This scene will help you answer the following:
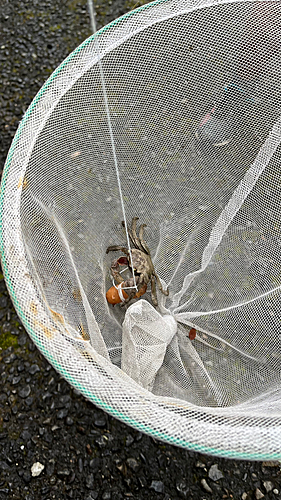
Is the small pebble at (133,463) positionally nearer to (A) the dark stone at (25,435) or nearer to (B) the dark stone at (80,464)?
(B) the dark stone at (80,464)

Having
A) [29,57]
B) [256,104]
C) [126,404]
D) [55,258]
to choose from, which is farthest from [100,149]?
[29,57]

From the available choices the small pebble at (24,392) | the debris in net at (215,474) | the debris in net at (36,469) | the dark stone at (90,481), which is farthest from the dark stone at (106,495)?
the small pebble at (24,392)

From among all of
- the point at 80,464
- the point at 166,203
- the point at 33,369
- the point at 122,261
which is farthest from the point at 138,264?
the point at 80,464

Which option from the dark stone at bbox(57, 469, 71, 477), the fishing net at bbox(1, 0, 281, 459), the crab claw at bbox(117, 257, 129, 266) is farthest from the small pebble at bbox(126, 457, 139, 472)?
the crab claw at bbox(117, 257, 129, 266)

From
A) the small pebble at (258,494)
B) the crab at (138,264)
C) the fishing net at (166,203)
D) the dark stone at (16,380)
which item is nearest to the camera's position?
the fishing net at (166,203)

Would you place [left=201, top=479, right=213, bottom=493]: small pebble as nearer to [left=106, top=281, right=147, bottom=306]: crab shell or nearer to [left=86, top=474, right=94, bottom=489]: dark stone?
[left=86, top=474, right=94, bottom=489]: dark stone

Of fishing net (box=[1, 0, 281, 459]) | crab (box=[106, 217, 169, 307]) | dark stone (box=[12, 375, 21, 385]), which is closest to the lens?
fishing net (box=[1, 0, 281, 459])
